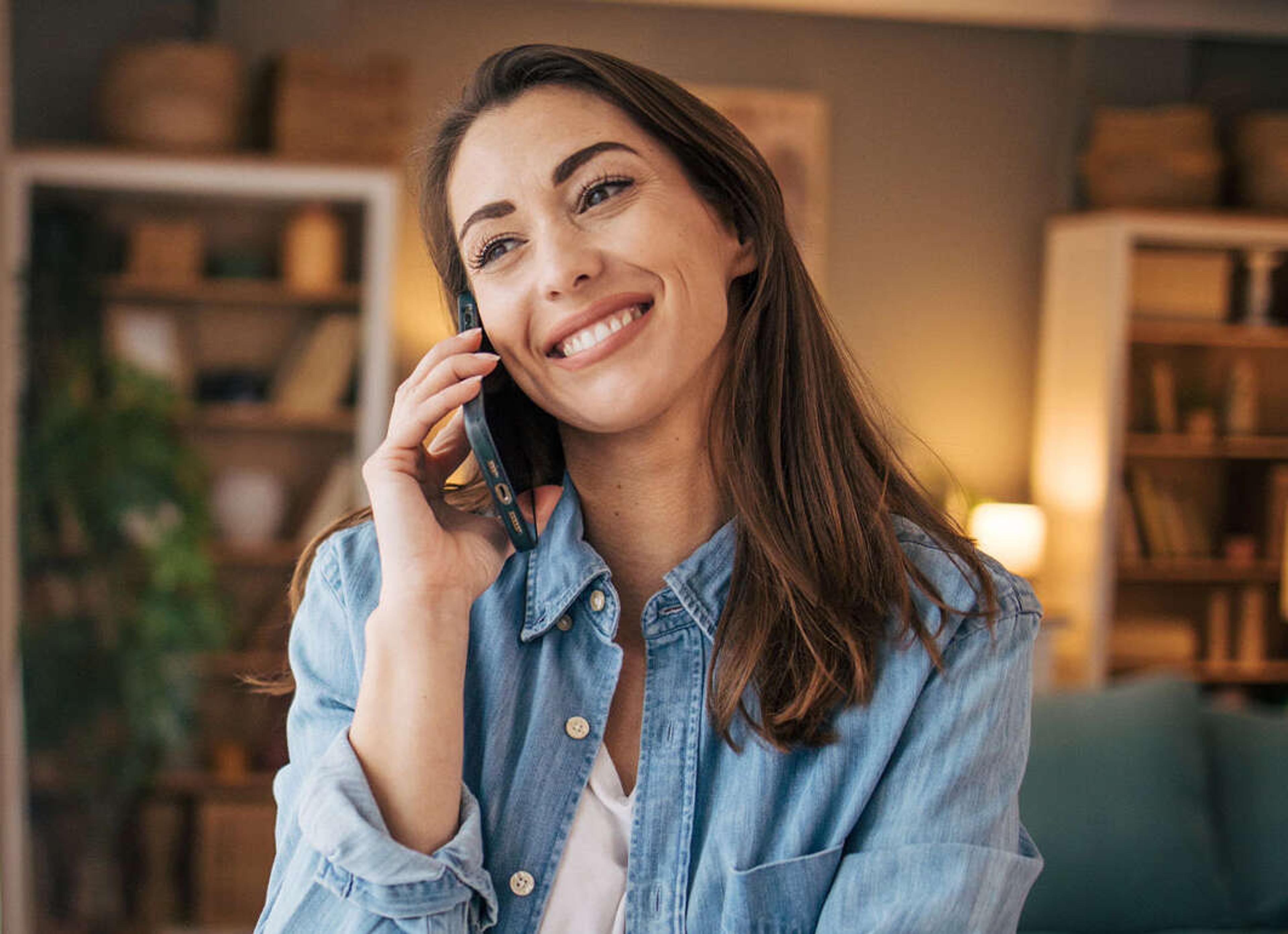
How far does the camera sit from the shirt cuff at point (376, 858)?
3.32ft

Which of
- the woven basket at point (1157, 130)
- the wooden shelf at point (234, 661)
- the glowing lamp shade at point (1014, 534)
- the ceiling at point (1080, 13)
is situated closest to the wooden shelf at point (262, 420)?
the wooden shelf at point (234, 661)

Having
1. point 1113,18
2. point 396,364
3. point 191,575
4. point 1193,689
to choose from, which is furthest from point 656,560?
point 1113,18

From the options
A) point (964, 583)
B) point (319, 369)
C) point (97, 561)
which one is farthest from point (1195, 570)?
point (964, 583)

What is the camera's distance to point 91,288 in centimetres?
379

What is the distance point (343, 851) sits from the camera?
1.01 meters

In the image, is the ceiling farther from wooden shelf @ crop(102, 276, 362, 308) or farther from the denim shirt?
the denim shirt

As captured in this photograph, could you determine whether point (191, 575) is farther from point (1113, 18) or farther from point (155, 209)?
point (1113, 18)

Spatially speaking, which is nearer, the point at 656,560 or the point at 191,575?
the point at 656,560

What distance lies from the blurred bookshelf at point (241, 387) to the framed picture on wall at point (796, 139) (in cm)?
145

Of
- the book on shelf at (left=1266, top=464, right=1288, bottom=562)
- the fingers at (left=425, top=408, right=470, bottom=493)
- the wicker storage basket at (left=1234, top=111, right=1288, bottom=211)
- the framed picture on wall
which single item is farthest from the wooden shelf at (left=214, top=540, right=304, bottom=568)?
the wicker storage basket at (left=1234, top=111, right=1288, bottom=211)

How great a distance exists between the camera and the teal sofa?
257 centimetres

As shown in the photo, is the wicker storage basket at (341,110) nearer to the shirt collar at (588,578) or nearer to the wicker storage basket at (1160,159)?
the wicker storage basket at (1160,159)

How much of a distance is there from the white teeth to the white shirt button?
0.42 m

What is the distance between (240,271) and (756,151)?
300 cm
